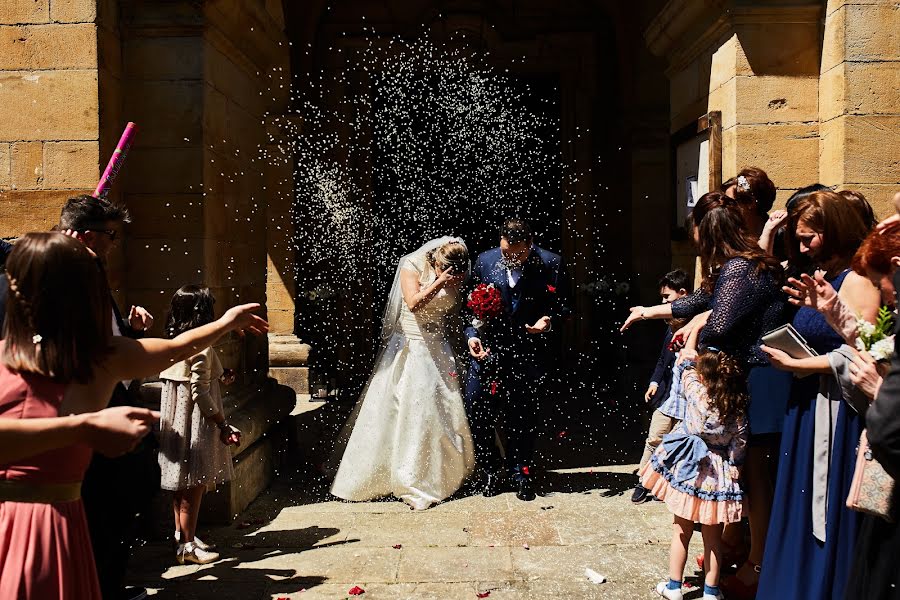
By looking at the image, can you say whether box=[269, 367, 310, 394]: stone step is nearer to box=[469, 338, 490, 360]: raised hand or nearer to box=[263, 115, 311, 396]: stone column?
box=[263, 115, 311, 396]: stone column

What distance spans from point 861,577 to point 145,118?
4.11 metres

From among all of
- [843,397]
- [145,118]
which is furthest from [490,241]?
[843,397]

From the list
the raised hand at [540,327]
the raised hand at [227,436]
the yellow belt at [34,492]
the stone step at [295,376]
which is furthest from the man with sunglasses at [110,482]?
the stone step at [295,376]

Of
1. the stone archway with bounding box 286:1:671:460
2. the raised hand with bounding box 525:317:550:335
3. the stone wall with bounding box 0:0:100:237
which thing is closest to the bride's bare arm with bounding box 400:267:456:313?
the raised hand with bounding box 525:317:550:335

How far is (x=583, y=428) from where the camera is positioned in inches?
287

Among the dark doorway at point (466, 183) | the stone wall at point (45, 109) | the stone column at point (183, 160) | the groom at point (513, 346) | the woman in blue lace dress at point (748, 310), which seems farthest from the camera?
the dark doorway at point (466, 183)

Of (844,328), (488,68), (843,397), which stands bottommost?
(843,397)

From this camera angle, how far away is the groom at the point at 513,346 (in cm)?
529

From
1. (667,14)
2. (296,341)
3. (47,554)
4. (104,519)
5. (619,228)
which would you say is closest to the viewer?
(47,554)

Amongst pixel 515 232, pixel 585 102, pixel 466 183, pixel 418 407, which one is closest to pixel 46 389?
pixel 418 407

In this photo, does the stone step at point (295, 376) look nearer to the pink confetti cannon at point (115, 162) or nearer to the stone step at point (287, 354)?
the stone step at point (287, 354)

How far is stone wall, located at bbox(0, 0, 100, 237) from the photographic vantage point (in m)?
4.27

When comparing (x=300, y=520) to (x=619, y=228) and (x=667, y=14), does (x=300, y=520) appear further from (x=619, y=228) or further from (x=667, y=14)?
(x=619, y=228)

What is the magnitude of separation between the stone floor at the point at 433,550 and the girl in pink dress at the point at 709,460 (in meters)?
0.31
